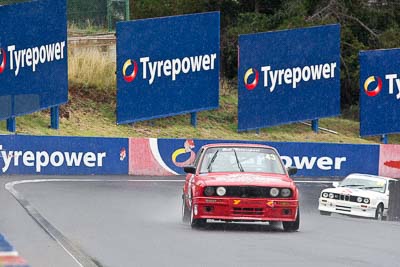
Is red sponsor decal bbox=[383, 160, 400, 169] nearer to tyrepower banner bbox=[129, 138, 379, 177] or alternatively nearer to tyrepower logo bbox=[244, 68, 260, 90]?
tyrepower banner bbox=[129, 138, 379, 177]

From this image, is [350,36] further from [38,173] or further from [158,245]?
[158,245]

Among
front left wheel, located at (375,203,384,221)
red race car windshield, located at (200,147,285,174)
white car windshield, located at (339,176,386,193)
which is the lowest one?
front left wheel, located at (375,203,384,221)

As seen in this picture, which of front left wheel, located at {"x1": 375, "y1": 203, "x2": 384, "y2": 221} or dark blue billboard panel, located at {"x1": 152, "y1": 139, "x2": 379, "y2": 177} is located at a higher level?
dark blue billboard panel, located at {"x1": 152, "y1": 139, "x2": 379, "y2": 177}

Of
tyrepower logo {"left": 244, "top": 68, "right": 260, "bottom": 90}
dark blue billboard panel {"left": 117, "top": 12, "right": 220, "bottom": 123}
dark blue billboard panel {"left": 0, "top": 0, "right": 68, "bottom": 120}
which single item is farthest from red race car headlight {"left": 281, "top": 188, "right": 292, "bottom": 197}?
tyrepower logo {"left": 244, "top": 68, "right": 260, "bottom": 90}

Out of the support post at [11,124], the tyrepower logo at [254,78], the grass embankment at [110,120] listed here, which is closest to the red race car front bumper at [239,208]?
the support post at [11,124]

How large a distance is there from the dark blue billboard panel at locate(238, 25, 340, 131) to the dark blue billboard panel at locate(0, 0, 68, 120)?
7.27 meters

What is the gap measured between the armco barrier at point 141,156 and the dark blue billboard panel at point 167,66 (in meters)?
5.01

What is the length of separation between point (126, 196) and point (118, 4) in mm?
22158

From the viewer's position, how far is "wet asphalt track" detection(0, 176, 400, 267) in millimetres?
12266

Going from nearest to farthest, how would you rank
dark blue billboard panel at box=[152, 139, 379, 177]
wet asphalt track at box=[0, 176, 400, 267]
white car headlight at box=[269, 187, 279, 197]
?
wet asphalt track at box=[0, 176, 400, 267]
white car headlight at box=[269, 187, 279, 197]
dark blue billboard panel at box=[152, 139, 379, 177]

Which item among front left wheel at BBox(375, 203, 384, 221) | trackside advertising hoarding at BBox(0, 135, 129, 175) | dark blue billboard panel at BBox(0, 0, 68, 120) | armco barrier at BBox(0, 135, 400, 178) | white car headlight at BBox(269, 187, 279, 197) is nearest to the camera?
white car headlight at BBox(269, 187, 279, 197)

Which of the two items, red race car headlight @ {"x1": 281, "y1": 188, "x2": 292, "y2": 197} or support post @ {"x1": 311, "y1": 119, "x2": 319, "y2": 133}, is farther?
support post @ {"x1": 311, "y1": 119, "x2": 319, "y2": 133}

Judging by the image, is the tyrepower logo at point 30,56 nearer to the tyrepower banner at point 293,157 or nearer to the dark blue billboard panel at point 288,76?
the tyrepower banner at point 293,157

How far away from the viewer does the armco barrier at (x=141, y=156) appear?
113ft
